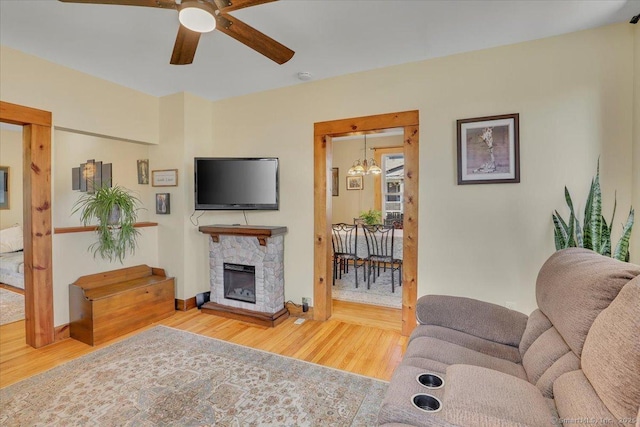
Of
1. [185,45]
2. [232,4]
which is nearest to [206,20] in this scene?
[232,4]

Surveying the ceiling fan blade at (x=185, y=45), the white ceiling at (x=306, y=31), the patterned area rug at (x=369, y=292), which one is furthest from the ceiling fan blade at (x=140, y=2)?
the patterned area rug at (x=369, y=292)

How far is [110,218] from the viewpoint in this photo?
3.24 m

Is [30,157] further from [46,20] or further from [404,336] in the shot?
[404,336]

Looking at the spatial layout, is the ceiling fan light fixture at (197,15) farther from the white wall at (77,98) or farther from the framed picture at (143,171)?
the framed picture at (143,171)

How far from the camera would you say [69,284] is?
3.10m

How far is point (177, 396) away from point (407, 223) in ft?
7.54

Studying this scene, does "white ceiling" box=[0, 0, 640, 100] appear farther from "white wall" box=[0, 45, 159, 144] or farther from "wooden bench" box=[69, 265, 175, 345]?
"wooden bench" box=[69, 265, 175, 345]

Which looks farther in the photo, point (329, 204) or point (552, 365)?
point (329, 204)

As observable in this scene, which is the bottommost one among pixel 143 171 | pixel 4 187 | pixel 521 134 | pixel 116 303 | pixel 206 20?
pixel 116 303

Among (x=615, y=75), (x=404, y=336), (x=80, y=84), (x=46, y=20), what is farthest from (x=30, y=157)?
(x=615, y=75)

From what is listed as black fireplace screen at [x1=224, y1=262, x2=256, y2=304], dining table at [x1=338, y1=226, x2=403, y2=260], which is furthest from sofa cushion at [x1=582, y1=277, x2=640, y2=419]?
dining table at [x1=338, y1=226, x2=403, y2=260]

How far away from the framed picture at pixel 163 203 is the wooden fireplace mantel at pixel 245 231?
1.66ft

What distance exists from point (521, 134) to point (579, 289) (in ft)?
5.76

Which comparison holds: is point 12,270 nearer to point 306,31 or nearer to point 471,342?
point 306,31
